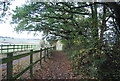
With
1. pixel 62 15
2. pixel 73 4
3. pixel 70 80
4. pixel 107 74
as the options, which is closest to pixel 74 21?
pixel 62 15

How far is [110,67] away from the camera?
8.18ft

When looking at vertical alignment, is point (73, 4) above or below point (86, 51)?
above

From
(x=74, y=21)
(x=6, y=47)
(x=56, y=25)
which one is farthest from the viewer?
(x=56, y=25)

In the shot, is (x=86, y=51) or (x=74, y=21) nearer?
(x=86, y=51)

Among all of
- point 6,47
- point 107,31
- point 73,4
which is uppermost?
point 73,4

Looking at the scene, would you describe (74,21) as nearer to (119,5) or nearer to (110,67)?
(119,5)

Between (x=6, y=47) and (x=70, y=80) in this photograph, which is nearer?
(x=6, y=47)

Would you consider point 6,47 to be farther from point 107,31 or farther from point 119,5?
point 119,5

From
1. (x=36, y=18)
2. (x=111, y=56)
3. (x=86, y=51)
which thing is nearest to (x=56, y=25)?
(x=36, y=18)

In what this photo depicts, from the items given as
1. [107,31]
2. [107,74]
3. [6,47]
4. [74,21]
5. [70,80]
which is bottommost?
[70,80]

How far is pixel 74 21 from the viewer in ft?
17.7

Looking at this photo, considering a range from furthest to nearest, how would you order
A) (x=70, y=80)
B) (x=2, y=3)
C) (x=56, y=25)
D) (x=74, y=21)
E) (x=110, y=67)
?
(x=56, y=25)
(x=74, y=21)
(x=70, y=80)
(x=2, y=3)
(x=110, y=67)

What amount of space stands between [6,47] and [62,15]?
3.80 metres

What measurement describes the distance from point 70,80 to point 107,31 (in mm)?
1591
